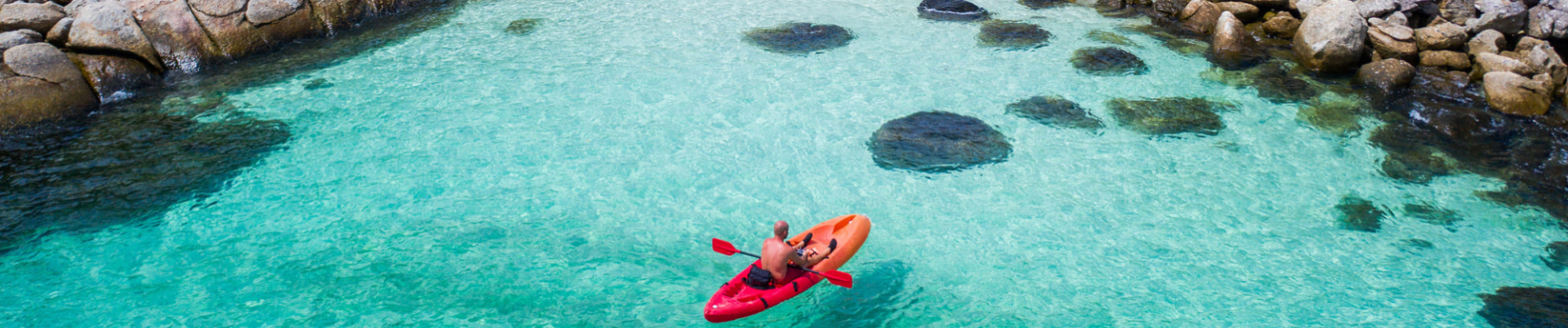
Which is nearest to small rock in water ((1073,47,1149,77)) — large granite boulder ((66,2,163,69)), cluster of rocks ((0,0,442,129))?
cluster of rocks ((0,0,442,129))

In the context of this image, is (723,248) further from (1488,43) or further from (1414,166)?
(1488,43)

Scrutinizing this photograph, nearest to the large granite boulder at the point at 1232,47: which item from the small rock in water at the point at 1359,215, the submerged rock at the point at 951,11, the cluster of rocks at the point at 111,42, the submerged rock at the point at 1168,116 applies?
the submerged rock at the point at 1168,116

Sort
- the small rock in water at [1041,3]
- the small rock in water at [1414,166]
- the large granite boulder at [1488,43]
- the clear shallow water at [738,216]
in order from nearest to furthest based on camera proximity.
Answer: the clear shallow water at [738,216] → the small rock in water at [1414,166] → the large granite boulder at [1488,43] → the small rock in water at [1041,3]

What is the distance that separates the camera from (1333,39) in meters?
11.4

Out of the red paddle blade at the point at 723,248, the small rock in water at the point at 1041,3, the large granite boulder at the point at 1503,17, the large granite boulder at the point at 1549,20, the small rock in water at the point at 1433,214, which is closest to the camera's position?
the red paddle blade at the point at 723,248

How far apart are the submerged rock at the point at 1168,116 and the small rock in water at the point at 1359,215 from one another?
1.80m

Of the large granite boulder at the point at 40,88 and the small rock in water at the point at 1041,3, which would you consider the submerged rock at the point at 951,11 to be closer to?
the small rock in water at the point at 1041,3

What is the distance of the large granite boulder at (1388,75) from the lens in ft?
35.8

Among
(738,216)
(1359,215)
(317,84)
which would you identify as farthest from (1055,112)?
(317,84)

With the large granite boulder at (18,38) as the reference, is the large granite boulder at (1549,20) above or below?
below

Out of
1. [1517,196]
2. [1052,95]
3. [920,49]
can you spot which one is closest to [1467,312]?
[1517,196]

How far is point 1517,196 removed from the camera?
855 centimetres

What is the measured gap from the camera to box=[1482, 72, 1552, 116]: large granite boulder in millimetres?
10133

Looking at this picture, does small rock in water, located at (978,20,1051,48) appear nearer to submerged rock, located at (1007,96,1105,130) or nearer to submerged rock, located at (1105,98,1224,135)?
submerged rock, located at (1007,96,1105,130)
